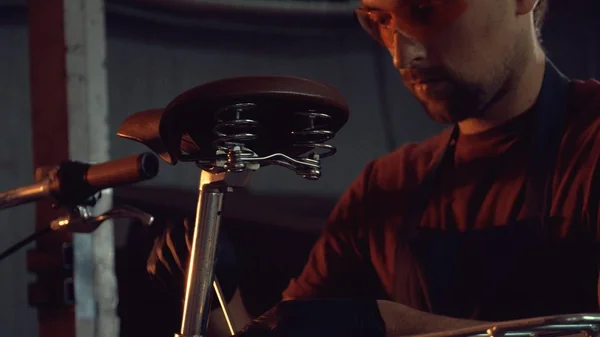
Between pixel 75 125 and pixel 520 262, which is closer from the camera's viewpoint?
pixel 520 262

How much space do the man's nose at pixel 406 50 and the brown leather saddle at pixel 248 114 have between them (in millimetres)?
382

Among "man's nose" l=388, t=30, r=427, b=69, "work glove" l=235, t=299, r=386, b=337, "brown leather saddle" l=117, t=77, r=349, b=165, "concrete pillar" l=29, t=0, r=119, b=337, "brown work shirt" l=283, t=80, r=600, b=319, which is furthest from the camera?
"concrete pillar" l=29, t=0, r=119, b=337

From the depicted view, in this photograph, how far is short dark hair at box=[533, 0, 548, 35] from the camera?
1.40 metres

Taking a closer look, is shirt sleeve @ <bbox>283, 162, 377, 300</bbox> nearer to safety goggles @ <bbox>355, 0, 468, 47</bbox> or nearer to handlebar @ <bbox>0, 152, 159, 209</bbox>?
safety goggles @ <bbox>355, 0, 468, 47</bbox>

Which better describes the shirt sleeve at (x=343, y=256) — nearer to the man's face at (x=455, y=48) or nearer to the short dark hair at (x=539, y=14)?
the man's face at (x=455, y=48)

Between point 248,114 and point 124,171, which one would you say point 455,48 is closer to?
point 248,114

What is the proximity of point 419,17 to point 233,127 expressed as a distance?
476 mm

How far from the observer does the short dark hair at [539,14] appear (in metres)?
1.40

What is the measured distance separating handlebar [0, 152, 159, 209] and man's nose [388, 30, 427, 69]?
0.49m

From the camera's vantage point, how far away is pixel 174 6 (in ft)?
5.82

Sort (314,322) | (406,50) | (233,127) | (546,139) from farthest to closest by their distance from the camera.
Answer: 1. (406,50)
2. (546,139)
3. (314,322)
4. (233,127)

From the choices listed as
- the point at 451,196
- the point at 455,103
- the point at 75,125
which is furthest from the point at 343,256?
the point at 75,125

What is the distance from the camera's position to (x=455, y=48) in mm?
1422

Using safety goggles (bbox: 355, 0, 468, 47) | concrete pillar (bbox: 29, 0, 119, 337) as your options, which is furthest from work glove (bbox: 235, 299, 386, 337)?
concrete pillar (bbox: 29, 0, 119, 337)
